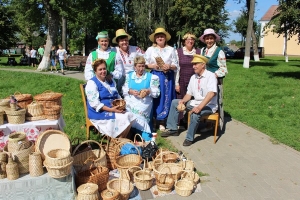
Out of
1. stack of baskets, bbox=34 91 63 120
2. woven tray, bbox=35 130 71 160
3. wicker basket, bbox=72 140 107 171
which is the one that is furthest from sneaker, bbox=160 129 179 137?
woven tray, bbox=35 130 71 160

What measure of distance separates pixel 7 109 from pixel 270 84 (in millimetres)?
10347

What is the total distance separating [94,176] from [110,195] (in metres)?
0.30

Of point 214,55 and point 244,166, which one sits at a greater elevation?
point 214,55

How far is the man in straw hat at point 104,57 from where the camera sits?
5.11 meters

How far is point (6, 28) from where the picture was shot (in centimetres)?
2206

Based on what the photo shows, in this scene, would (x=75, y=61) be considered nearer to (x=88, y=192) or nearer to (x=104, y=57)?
(x=104, y=57)

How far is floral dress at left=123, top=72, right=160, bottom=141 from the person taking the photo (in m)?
5.15

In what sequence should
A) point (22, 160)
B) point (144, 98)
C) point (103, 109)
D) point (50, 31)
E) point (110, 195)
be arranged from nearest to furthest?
1. point (22, 160)
2. point (110, 195)
3. point (103, 109)
4. point (144, 98)
5. point (50, 31)

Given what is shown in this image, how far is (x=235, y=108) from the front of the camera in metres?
7.98

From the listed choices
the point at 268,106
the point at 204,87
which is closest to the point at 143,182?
the point at 204,87

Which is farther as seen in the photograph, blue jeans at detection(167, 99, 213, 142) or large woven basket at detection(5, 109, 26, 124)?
blue jeans at detection(167, 99, 213, 142)

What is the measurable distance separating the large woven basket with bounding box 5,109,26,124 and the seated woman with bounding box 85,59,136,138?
3.97ft

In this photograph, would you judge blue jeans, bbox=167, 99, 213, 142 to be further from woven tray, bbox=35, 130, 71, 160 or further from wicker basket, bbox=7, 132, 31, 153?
wicker basket, bbox=7, 132, 31, 153

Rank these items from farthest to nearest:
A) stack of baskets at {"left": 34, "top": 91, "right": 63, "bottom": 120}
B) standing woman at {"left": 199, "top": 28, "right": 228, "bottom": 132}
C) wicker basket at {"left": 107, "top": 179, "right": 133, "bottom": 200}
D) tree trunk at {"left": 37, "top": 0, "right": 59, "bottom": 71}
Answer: tree trunk at {"left": 37, "top": 0, "right": 59, "bottom": 71} < standing woman at {"left": 199, "top": 28, "right": 228, "bottom": 132} < stack of baskets at {"left": 34, "top": 91, "right": 63, "bottom": 120} < wicker basket at {"left": 107, "top": 179, "right": 133, "bottom": 200}
